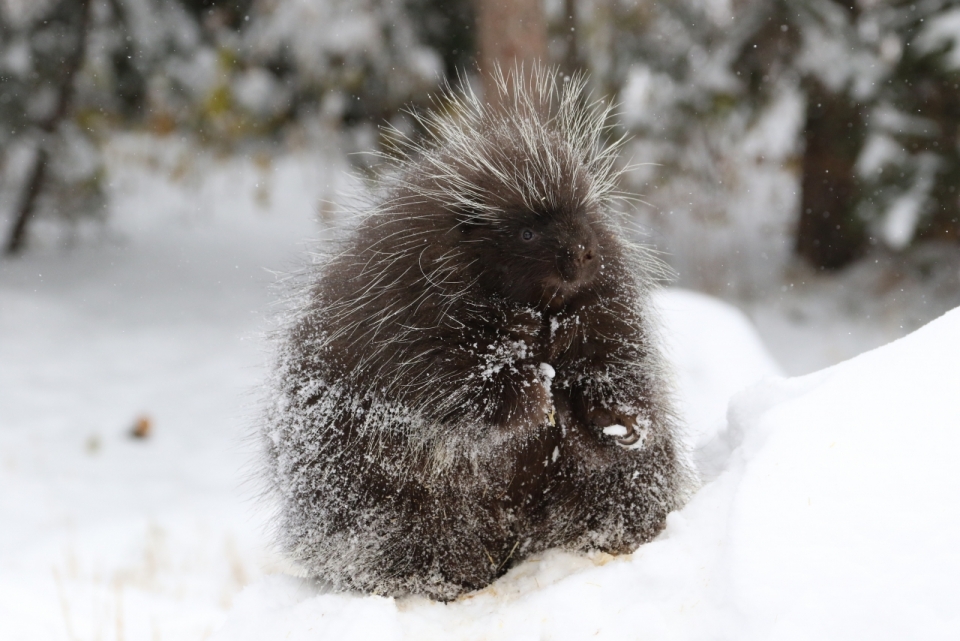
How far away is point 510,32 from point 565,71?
231cm

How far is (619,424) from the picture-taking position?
1974mm

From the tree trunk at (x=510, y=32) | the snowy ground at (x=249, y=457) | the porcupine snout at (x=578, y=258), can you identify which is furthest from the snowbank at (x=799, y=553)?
the tree trunk at (x=510, y=32)

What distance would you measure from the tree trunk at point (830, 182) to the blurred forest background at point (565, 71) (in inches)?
1.0

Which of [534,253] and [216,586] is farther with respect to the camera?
[216,586]

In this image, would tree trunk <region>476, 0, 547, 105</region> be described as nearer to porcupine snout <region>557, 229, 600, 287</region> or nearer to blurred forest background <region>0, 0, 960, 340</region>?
blurred forest background <region>0, 0, 960, 340</region>

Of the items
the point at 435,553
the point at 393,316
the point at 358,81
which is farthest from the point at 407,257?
the point at 358,81

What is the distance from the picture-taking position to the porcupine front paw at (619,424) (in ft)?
6.46

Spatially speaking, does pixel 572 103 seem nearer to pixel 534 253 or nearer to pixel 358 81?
pixel 534 253

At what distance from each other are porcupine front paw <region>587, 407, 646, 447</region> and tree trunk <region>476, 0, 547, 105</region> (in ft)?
13.9

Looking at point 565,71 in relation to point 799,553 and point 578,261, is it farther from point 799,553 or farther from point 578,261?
point 799,553

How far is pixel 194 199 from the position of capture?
10898 millimetres

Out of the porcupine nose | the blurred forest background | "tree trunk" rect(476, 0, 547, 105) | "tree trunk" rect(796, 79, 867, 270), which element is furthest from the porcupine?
"tree trunk" rect(796, 79, 867, 270)

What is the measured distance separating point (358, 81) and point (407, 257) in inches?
262

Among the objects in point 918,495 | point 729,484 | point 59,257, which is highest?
point 918,495
